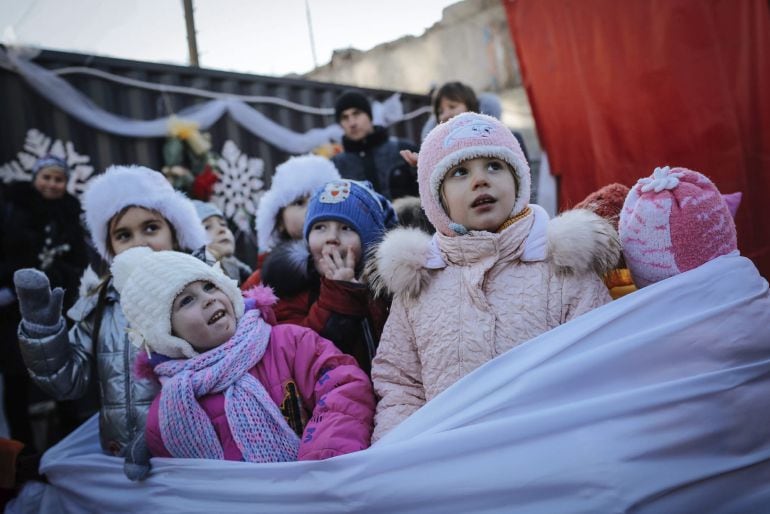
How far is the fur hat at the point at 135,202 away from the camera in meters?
2.14

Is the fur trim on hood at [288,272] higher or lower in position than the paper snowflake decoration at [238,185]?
lower

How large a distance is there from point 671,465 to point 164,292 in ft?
4.31

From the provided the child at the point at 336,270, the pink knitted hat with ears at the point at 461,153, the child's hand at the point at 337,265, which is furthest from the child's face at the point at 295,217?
the pink knitted hat with ears at the point at 461,153

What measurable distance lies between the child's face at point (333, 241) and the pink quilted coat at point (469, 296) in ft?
1.06

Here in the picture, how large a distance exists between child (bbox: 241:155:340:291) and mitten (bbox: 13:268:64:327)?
0.78 m

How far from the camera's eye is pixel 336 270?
5.91 feet

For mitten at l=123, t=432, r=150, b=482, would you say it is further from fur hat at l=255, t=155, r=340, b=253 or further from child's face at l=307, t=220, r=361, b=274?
fur hat at l=255, t=155, r=340, b=253

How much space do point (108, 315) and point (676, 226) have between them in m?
1.85

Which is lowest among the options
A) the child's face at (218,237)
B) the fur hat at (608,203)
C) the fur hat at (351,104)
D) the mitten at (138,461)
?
the mitten at (138,461)

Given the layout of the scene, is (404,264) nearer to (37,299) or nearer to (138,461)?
(138,461)

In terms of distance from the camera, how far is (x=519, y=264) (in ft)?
4.75

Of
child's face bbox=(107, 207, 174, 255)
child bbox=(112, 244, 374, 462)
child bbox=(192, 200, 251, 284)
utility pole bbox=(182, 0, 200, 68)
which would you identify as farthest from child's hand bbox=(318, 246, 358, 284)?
utility pole bbox=(182, 0, 200, 68)

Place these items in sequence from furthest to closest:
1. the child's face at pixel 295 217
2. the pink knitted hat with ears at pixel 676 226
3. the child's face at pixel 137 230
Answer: the child's face at pixel 295 217 → the child's face at pixel 137 230 → the pink knitted hat with ears at pixel 676 226

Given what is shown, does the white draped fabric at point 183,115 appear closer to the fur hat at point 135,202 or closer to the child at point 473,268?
the fur hat at point 135,202
